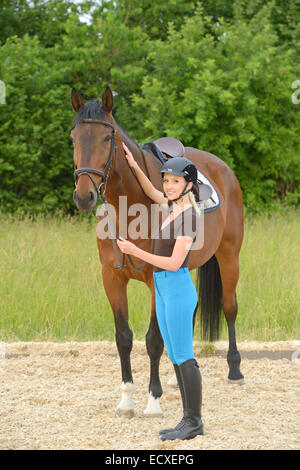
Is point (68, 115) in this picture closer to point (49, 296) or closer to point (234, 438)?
point (49, 296)

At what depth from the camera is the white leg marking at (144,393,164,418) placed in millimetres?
3875

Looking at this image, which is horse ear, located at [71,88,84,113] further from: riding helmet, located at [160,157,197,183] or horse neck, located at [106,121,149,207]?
riding helmet, located at [160,157,197,183]

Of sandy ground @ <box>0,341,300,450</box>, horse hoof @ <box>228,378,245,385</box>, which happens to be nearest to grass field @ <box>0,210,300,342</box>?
sandy ground @ <box>0,341,300,450</box>

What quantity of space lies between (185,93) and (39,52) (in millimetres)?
3879

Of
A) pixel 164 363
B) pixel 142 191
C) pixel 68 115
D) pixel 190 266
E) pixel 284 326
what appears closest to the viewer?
pixel 142 191

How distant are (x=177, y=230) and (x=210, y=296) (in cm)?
227

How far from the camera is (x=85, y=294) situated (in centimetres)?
674

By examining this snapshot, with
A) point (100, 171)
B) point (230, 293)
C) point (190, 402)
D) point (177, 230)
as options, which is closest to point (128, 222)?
Result: point (100, 171)

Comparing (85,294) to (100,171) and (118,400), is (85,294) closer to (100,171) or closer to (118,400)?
(118,400)

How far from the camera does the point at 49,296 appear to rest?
674cm

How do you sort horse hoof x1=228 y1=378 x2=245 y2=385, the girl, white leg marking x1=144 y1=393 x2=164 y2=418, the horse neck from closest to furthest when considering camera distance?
the girl → the horse neck → white leg marking x1=144 y1=393 x2=164 y2=418 → horse hoof x1=228 y1=378 x2=245 y2=385

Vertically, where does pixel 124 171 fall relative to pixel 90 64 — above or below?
below

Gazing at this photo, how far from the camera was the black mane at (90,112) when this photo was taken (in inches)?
130

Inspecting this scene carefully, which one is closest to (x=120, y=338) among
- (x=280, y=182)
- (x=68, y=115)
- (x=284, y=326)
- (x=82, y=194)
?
(x=82, y=194)
